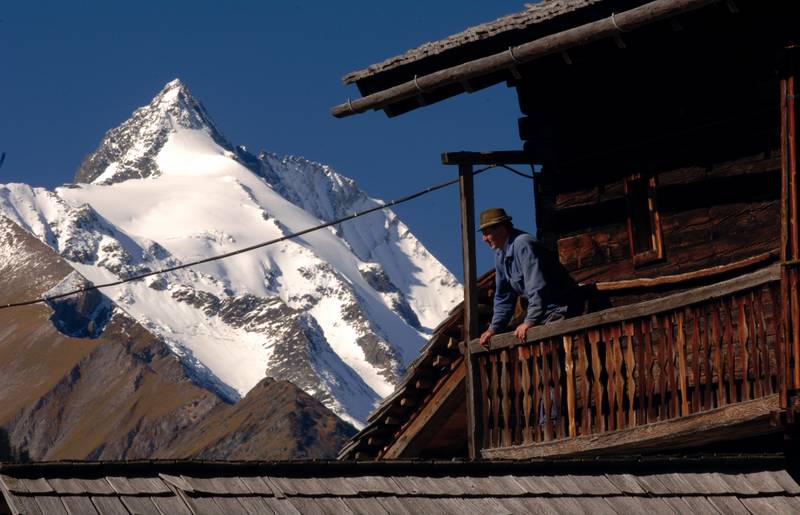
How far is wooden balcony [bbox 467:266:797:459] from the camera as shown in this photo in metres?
11.9

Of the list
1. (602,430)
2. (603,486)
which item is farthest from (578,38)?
(603,486)

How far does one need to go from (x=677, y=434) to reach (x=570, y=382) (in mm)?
1156

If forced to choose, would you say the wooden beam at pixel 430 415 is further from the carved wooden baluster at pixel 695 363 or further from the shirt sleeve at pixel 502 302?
the carved wooden baluster at pixel 695 363

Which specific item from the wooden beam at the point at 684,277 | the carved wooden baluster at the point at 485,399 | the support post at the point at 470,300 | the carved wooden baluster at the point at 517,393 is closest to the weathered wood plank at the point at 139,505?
the carved wooden baluster at the point at 517,393

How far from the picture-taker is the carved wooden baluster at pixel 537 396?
13547 millimetres

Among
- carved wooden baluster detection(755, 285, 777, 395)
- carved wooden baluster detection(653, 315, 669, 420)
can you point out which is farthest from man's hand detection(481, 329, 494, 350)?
carved wooden baluster detection(755, 285, 777, 395)

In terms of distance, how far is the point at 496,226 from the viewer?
1407 cm

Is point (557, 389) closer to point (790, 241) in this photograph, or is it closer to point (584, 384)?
point (584, 384)

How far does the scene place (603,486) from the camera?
427 inches

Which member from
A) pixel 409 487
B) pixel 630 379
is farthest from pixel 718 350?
pixel 409 487

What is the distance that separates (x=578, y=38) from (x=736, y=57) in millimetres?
1574

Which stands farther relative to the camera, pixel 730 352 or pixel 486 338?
pixel 486 338

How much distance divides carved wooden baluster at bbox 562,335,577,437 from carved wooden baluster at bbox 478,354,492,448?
2.95 feet

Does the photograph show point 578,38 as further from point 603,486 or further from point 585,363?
point 603,486
